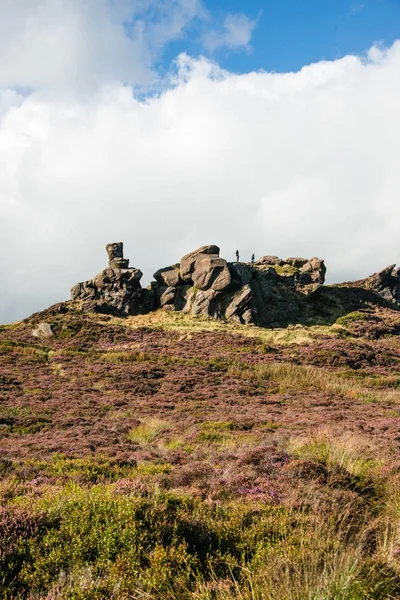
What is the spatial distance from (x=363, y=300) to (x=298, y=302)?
47.4 feet

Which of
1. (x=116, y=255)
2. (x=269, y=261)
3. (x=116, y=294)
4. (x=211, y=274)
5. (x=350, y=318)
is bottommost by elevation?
(x=350, y=318)

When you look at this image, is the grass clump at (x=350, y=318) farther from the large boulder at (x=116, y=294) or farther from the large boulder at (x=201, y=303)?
the large boulder at (x=116, y=294)

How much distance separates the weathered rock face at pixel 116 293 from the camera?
52625 millimetres

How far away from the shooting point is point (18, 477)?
8.12 m

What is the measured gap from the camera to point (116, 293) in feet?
176

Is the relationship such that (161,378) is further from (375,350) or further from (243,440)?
(375,350)

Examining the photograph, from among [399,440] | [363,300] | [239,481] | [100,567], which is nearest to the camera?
[100,567]

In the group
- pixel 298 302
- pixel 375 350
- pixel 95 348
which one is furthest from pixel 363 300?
pixel 95 348

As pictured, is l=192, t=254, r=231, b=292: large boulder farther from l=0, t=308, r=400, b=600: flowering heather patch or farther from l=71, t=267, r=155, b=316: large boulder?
l=0, t=308, r=400, b=600: flowering heather patch

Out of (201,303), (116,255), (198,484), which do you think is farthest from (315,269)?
(198,484)

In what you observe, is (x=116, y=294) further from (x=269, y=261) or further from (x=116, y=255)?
(x=269, y=261)

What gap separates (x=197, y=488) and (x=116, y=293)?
1909 inches

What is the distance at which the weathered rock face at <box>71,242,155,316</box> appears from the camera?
173ft

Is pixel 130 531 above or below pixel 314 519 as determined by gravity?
above
